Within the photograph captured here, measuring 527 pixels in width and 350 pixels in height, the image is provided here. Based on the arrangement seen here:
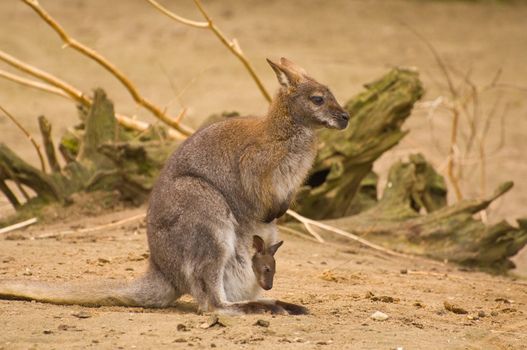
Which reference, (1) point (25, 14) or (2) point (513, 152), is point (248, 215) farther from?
(1) point (25, 14)

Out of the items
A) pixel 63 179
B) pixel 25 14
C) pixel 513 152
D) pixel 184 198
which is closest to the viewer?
pixel 184 198

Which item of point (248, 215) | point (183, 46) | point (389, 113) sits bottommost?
point (248, 215)

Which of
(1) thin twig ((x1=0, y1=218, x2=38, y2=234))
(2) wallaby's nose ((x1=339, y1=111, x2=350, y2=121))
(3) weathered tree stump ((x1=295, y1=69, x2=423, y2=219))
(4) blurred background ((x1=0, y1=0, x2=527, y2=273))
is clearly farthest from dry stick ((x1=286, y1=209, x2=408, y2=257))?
(4) blurred background ((x1=0, y1=0, x2=527, y2=273))

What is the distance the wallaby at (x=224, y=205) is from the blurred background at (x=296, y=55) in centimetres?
552

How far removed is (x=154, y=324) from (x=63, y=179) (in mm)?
3495

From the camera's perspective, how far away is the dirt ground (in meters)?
5.18

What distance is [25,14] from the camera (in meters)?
18.0

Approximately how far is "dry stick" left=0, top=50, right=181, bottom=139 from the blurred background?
2.96 meters

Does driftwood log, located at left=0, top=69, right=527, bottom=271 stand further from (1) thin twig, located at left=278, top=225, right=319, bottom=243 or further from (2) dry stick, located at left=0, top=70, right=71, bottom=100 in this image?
(2) dry stick, located at left=0, top=70, right=71, bottom=100

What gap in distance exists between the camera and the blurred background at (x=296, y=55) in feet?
43.6

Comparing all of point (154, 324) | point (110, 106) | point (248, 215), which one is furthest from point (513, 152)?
point (154, 324)

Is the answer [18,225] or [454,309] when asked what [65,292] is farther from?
[18,225]

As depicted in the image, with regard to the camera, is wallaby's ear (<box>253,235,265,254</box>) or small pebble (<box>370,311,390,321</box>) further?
wallaby's ear (<box>253,235,265,254</box>)

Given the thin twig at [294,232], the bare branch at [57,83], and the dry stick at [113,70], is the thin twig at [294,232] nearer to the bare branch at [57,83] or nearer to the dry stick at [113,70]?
the dry stick at [113,70]
